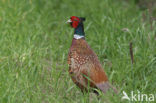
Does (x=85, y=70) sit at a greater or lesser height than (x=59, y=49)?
lesser

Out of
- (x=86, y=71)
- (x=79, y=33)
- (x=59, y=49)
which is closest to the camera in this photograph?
(x=86, y=71)

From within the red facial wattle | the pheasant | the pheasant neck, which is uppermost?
the red facial wattle

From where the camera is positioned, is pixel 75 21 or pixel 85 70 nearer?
pixel 85 70

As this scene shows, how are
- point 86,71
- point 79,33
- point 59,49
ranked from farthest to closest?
point 59,49 < point 79,33 < point 86,71

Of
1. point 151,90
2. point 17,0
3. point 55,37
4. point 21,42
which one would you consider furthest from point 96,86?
point 17,0

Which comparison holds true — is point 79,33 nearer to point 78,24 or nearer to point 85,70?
point 78,24

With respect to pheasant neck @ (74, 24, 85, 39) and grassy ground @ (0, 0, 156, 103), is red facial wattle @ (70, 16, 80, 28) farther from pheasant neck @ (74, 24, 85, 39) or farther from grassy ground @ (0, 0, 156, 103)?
grassy ground @ (0, 0, 156, 103)

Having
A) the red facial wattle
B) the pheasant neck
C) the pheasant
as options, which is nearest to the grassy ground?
the pheasant

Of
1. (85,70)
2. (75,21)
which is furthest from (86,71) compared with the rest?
(75,21)

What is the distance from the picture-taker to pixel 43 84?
470 centimetres

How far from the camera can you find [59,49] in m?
5.74

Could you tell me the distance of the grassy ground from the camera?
4.33 m

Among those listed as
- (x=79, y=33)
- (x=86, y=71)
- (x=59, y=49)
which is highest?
(x=79, y=33)

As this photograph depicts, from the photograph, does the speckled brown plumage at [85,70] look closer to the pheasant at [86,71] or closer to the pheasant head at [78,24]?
the pheasant at [86,71]
